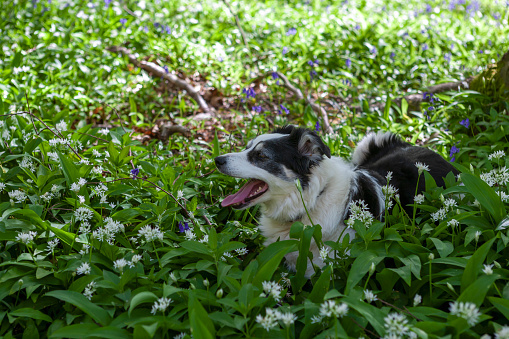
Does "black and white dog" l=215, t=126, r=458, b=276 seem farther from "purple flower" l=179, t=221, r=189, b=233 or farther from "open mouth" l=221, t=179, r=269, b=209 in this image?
"purple flower" l=179, t=221, r=189, b=233

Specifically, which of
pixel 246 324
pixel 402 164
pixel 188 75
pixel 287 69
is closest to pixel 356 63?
pixel 287 69

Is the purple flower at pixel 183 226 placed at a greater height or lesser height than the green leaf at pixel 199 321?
lesser

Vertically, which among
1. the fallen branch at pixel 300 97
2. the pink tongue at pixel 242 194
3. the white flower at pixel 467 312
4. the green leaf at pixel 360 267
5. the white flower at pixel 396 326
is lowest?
the fallen branch at pixel 300 97

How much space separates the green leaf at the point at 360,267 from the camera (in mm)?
2387

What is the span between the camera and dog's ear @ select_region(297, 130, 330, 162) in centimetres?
333

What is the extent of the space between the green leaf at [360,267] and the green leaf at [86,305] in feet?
4.18

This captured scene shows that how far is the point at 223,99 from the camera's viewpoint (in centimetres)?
665

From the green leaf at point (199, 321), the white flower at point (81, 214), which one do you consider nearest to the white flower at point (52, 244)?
the white flower at point (81, 214)

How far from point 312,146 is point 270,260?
1.23 m

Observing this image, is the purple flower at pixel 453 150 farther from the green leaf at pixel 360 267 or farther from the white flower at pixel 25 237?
the white flower at pixel 25 237

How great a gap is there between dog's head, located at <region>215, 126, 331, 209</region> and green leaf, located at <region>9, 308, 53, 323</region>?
140 centimetres

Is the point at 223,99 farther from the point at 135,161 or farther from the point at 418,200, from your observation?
the point at 418,200

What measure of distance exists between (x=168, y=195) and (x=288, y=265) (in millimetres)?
1104

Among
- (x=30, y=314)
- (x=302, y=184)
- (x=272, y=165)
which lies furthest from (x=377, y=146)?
(x=30, y=314)
